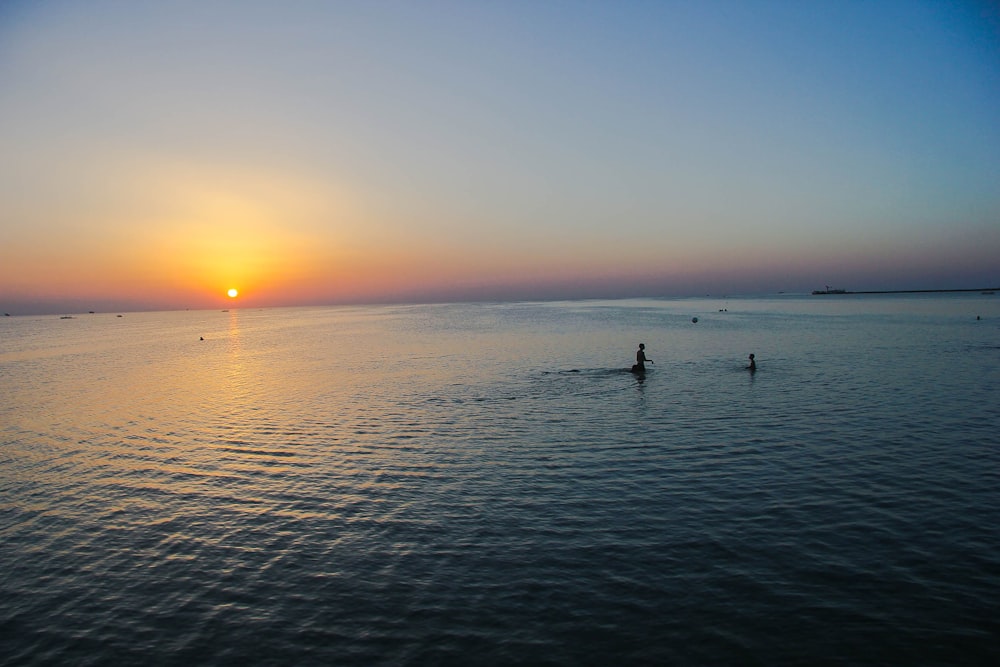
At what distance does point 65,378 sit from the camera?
66000 mm

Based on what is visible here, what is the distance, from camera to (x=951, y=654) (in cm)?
1165

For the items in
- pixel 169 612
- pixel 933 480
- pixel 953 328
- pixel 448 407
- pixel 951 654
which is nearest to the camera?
pixel 951 654

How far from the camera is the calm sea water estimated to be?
12742 millimetres

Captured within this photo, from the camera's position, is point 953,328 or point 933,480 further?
point 953,328

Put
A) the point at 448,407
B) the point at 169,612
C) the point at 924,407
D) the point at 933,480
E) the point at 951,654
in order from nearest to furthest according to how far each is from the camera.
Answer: the point at 951,654 < the point at 169,612 < the point at 933,480 < the point at 924,407 < the point at 448,407

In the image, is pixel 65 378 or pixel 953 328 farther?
pixel 953 328

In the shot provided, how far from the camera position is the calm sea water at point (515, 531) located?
12.7 metres

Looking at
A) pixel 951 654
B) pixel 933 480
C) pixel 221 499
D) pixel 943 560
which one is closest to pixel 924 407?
pixel 933 480

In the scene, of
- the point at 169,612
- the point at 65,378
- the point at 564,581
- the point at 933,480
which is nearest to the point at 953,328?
the point at 933,480

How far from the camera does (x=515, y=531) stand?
60.6 ft

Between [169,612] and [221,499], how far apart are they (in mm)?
8894

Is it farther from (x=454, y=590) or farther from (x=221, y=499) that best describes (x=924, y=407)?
(x=221, y=499)

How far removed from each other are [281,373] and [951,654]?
2583 inches

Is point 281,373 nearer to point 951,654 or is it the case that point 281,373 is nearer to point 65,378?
point 65,378
